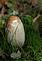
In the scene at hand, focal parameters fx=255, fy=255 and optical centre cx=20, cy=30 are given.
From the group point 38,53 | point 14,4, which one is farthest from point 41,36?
point 14,4

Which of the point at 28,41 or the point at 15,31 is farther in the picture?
the point at 28,41

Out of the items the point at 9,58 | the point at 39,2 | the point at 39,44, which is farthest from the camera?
the point at 39,2

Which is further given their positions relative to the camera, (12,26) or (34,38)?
(34,38)

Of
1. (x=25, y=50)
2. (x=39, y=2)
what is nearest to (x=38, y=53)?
(x=25, y=50)

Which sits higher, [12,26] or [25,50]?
[12,26]

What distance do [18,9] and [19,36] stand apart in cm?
86

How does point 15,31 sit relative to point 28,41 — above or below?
above

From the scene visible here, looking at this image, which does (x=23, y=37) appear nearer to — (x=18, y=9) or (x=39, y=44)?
(x=39, y=44)

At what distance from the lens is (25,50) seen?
316 centimetres

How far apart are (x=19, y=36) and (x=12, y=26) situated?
0.15 metres

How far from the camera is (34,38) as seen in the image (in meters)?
3.35

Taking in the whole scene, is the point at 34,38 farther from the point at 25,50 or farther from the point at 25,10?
the point at 25,10

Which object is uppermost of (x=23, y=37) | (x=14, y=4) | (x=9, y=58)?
(x=14, y=4)

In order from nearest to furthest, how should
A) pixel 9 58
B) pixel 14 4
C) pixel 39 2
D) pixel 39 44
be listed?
pixel 9 58 → pixel 39 44 → pixel 39 2 → pixel 14 4
